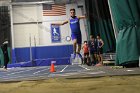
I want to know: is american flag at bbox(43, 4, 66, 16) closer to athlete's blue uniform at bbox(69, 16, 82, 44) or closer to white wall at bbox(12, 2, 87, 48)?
white wall at bbox(12, 2, 87, 48)

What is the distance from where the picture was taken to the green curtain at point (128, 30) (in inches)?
302

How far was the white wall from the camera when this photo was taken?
23984mm

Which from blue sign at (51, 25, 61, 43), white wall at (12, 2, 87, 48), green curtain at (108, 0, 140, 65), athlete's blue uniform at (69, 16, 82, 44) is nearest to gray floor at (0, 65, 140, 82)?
green curtain at (108, 0, 140, 65)

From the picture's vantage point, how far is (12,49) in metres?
23.9

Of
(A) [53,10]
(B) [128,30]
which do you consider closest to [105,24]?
(B) [128,30]

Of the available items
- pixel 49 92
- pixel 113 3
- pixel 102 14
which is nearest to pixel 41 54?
pixel 102 14

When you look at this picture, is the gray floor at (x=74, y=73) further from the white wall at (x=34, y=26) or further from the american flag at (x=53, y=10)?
the white wall at (x=34, y=26)

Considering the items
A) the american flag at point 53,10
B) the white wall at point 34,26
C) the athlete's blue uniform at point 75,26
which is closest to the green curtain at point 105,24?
the athlete's blue uniform at point 75,26

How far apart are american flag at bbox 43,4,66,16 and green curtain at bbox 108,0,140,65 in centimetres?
1556

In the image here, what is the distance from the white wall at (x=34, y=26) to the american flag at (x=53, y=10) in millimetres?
237

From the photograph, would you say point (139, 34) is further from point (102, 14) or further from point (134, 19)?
point (102, 14)

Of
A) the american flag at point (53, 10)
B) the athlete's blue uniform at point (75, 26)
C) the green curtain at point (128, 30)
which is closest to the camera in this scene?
the green curtain at point (128, 30)

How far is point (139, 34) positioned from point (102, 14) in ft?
26.7

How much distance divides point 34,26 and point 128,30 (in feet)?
55.5
